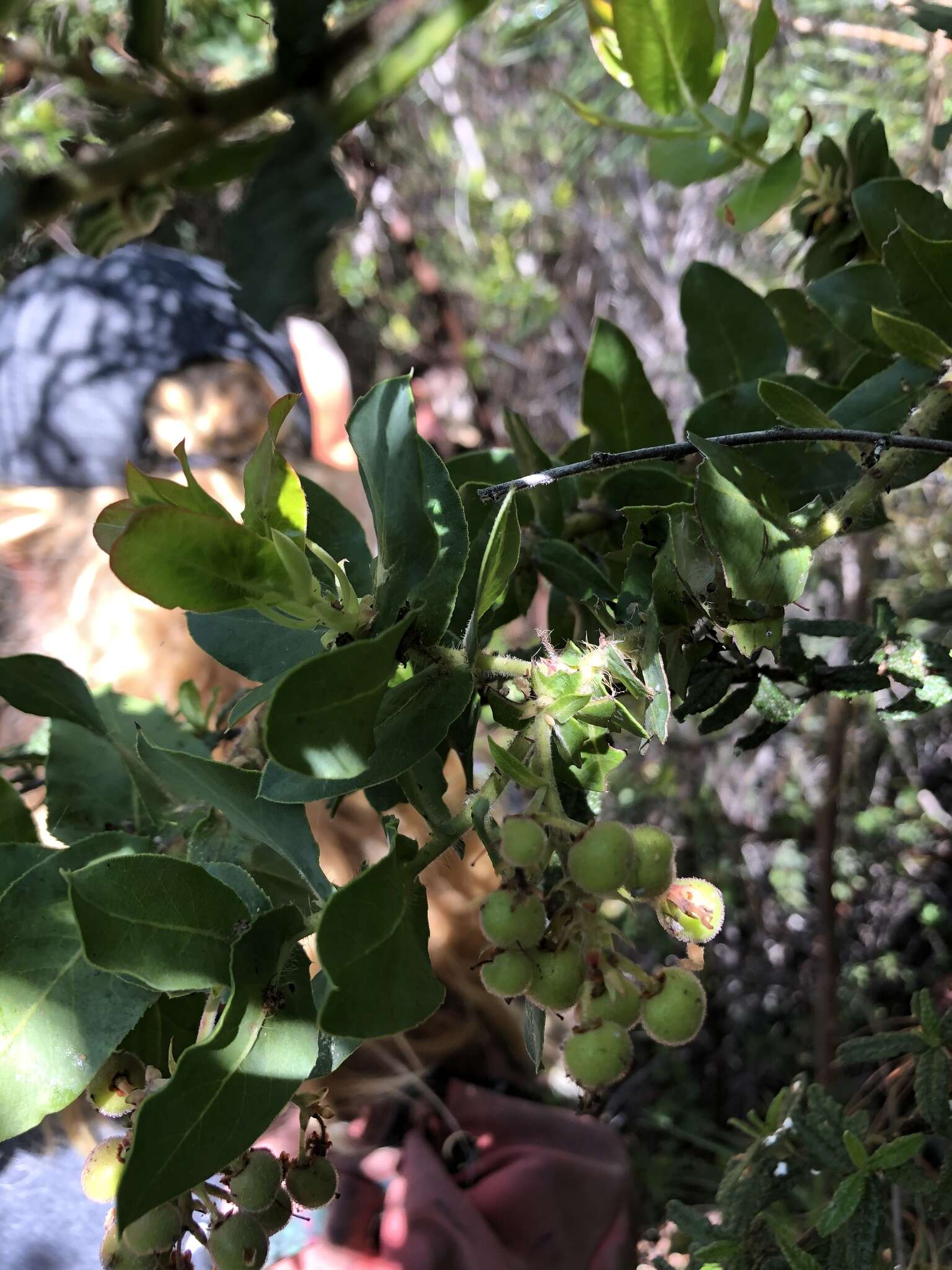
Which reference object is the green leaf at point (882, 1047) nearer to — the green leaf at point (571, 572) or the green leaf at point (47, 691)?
the green leaf at point (571, 572)

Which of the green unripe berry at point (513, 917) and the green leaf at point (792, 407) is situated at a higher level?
the green leaf at point (792, 407)

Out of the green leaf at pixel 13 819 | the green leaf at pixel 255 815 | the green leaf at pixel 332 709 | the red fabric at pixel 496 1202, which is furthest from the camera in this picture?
the red fabric at pixel 496 1202

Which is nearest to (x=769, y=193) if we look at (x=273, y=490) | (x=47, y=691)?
(x=273, y=490)

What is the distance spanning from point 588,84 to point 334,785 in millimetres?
2150

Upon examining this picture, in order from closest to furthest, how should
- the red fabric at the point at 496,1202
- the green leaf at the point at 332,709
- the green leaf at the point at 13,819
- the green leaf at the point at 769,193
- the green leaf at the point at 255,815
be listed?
the green leaf at the point at 332,709 → the green leaf at the point at 255,815 → the green leaf at the point at 13,819 → the green leaf at the point at 769,193 → the red fabric at the point at 496,1202

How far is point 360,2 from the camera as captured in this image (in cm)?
111

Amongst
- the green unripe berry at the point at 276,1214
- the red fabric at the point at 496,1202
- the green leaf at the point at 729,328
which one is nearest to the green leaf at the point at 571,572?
the green leaf at the point at 729,328

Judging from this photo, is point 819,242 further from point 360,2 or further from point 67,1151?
point 67,1151

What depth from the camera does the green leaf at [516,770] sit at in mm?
346

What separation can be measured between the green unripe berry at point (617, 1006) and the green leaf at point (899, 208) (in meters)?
0.46

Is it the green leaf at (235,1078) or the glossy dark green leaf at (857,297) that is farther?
the glossy dark green leaf at (857,297)

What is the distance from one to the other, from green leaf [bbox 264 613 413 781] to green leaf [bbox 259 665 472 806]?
0.12 feet

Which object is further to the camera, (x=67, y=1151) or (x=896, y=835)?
(x=896, y=835)

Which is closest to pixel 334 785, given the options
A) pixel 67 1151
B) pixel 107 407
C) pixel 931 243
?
pixel 931 243
